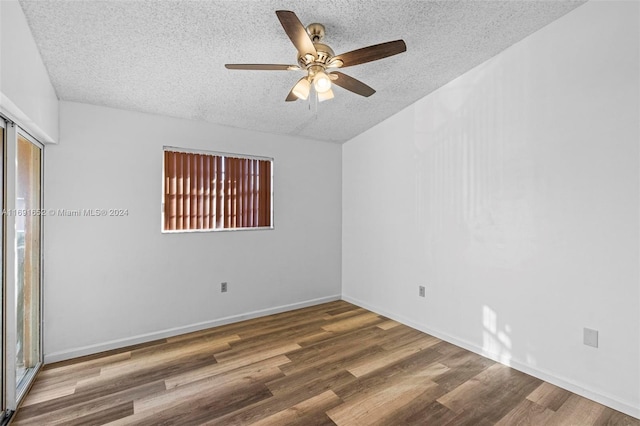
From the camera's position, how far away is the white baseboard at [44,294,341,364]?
2.79 metres

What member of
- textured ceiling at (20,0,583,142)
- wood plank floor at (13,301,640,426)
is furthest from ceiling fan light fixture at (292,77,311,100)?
wood plank floor at (13,301,640,426)

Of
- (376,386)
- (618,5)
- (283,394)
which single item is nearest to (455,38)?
(618,5)

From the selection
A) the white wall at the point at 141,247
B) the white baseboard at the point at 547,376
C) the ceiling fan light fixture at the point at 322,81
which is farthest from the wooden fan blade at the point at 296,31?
the white baseboard at the point at 547,376

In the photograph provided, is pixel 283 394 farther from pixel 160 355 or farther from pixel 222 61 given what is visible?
pixel 222 61

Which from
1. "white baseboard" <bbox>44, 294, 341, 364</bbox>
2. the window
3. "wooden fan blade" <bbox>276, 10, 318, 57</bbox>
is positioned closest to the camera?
"wooden fan blade" <bbox>276, 10, 318, 57</bbox>

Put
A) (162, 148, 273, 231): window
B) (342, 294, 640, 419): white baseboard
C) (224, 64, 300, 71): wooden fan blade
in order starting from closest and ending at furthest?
(224, 64, 300, 71): wooden fan blade
(342, 294, 640, 419): white baseboard
(162, 148, 273, 231): window

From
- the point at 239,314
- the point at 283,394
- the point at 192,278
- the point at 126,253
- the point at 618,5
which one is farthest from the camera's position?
the point at 239,314

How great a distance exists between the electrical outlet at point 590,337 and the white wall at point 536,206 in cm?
4

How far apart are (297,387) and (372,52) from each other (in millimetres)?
2447

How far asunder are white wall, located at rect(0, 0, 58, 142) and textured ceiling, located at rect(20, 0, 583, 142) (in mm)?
127

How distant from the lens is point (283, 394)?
227 centimetres

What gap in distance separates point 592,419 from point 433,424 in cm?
108

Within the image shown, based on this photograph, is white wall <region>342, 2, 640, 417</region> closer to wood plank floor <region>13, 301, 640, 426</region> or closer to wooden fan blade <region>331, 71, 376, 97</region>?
wood plank floor <region>13, 301, 640, 426</region>

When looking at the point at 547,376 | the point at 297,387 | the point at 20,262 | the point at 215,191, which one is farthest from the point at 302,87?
the point at 547,376
